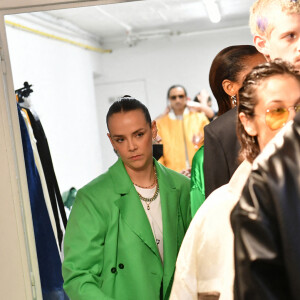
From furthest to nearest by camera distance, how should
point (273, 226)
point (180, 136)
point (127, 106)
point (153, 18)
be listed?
point (153, 18), point (180, 136), point (127, 106), point (273, 226)

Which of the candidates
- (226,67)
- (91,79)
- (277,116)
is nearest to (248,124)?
(277,116)

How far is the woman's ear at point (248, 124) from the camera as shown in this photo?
144 centimetres

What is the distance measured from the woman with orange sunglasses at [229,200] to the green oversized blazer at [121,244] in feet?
1.95

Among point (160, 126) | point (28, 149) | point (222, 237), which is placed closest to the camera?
point (222, 237)

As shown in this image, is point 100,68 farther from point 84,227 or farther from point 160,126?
point 84,227

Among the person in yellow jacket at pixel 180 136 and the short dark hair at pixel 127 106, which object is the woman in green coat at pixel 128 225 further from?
the person in yellow jacket at pixel 180 136

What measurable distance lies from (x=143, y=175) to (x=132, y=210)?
13cm

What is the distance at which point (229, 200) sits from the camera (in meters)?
1.37

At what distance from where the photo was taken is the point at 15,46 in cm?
350

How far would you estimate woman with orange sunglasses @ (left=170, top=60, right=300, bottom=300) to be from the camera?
52.4 inches

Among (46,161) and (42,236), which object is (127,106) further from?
(42,236)

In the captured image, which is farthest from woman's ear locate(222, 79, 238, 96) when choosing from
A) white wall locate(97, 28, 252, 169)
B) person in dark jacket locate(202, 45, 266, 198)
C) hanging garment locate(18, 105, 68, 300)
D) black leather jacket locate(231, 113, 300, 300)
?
black leather jacket locate(231, 113, 300, 300)

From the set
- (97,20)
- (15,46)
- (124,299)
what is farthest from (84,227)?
(97,20)

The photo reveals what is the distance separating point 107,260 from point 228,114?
652mm
